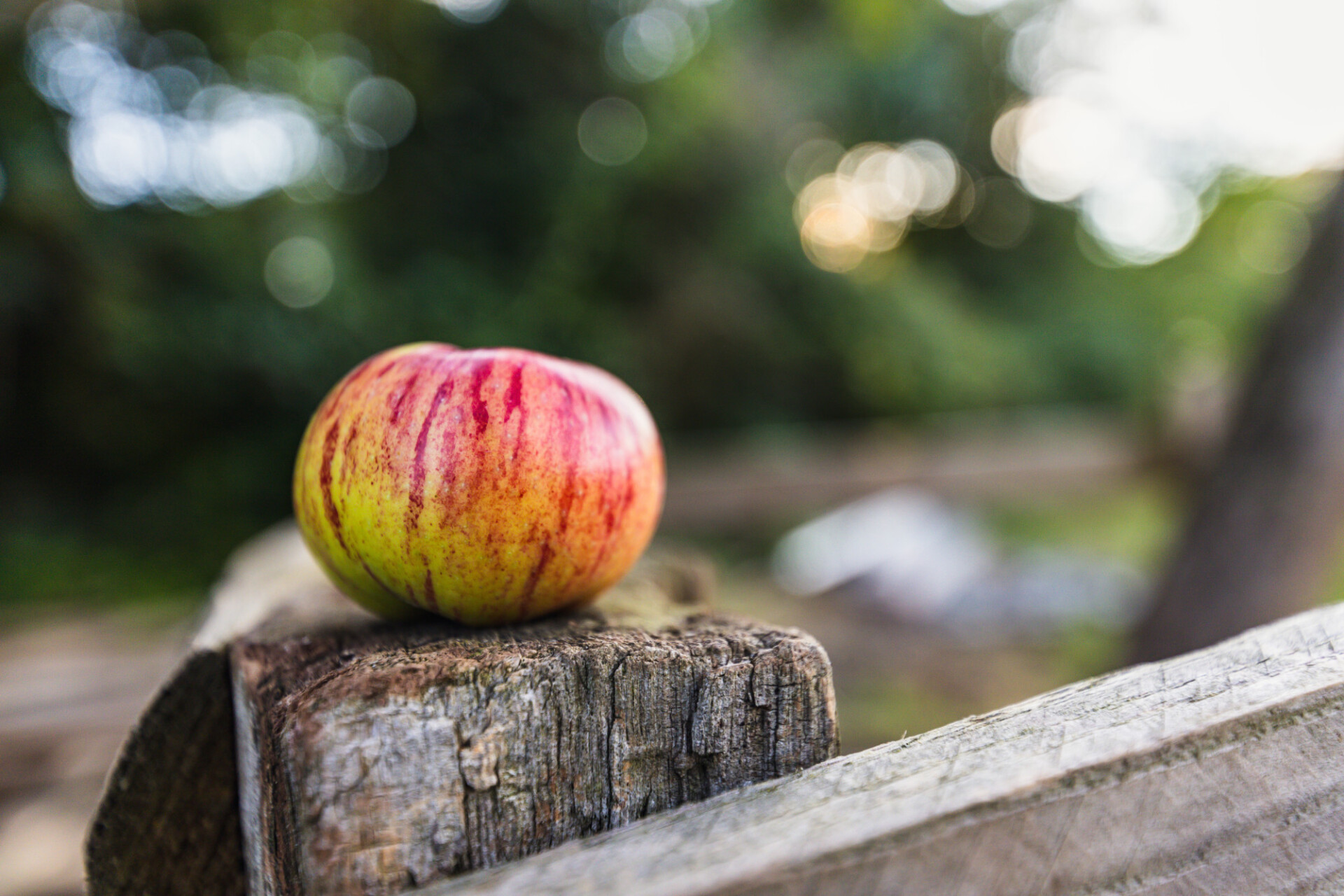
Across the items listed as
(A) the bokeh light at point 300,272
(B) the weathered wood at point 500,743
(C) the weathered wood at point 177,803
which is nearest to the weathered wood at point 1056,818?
(B) the weathered wood at point 500,743

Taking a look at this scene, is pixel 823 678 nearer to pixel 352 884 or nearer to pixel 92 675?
pixel 352 884

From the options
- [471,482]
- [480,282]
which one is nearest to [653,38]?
[480,282]

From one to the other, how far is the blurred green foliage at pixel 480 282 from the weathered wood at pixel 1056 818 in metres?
2.81

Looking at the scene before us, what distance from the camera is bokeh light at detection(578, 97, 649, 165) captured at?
17.1 feet

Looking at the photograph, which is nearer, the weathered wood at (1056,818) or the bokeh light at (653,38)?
the weathered wood at (1056,818)

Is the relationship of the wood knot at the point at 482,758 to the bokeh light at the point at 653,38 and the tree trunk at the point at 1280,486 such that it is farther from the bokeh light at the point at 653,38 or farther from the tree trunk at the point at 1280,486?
the bokeh light at the point at 653,38

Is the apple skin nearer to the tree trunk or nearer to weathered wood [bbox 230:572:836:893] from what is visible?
weathered wood [bbox 230:572:836:893]

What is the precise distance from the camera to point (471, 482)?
69 cm

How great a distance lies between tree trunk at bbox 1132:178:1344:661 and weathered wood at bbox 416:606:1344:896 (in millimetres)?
1744

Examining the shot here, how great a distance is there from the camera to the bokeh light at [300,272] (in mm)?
4480

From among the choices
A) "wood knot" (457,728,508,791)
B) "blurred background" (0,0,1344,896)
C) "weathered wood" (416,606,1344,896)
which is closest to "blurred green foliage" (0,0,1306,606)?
"blurred background" (0,0,1344,896)

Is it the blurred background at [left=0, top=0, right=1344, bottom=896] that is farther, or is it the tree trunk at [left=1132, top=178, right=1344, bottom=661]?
the blurred background at [left=0, top=0, right=1344, bottom=896]

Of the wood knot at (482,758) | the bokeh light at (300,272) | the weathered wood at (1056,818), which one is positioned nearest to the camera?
the weathered wood at (1056,818)

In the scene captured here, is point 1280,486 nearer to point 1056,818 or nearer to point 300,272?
point 1056,818
